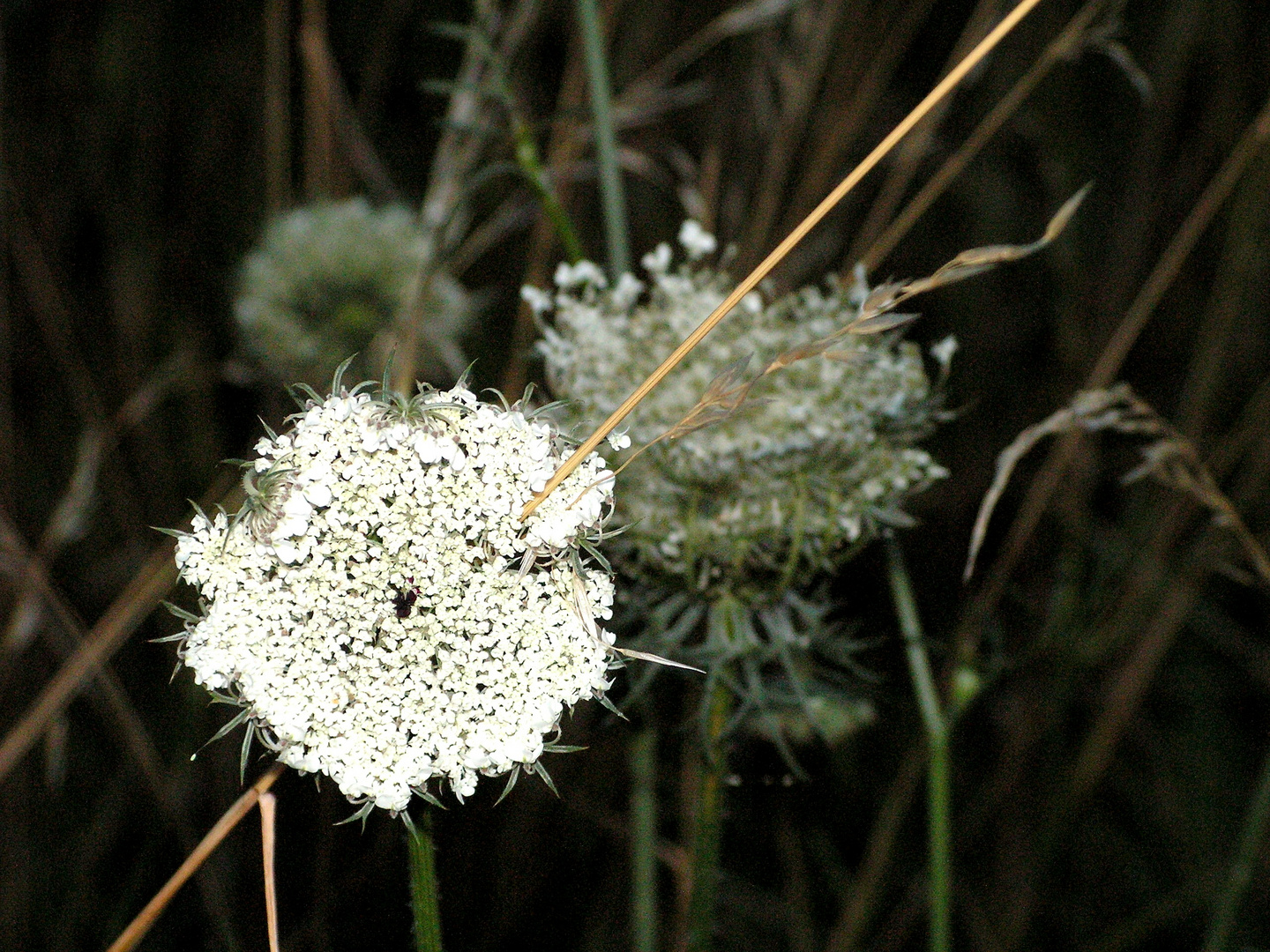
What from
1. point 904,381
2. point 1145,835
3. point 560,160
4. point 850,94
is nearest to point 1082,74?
point 850,94

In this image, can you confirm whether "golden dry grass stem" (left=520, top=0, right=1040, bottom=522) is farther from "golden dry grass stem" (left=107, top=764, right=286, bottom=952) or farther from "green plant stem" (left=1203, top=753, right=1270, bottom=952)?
"green plant stem" (left=1203, top=753, right=1270, bottom=952)

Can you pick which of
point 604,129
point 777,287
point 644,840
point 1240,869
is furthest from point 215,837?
point 777,287

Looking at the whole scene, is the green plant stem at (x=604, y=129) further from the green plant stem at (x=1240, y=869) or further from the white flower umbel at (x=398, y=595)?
the green plant stem at (x=1240, y=869)

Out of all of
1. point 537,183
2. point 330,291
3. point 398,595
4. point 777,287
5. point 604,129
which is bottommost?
point 398,595

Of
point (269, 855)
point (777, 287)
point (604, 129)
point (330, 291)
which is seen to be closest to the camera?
point (269, 855)

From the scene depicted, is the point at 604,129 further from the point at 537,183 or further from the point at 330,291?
the point at 330,291

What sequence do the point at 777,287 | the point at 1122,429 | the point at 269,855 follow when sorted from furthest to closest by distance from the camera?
the point at 777,287 < the point at 1122,429 < the point at 269,855

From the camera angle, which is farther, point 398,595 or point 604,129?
point 604,129
